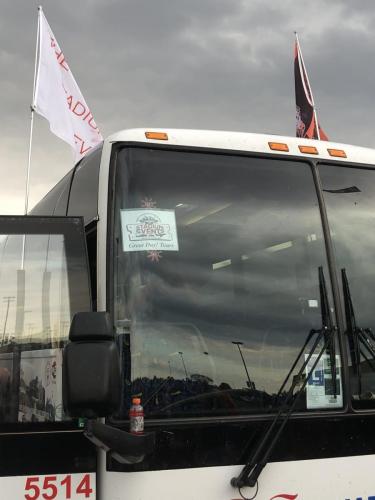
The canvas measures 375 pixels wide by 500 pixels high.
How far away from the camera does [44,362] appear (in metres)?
2.61

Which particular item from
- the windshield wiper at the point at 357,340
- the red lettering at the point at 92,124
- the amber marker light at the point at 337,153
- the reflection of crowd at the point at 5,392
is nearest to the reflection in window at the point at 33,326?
the reflection of crowd at the point at 5,392

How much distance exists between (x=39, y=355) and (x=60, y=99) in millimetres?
5759

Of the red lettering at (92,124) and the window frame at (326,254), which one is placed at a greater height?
the red lettering at (92,124)

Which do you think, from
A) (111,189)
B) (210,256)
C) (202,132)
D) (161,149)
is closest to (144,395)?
(210,256)

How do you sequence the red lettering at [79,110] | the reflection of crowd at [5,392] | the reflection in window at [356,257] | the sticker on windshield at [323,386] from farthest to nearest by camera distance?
the red lettering at [79,110]
the reflection in window at [356,257]
the sticker on windshield at [323,386]
the reflection of crowd at [5,392]

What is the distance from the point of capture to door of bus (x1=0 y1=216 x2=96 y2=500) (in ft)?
7.96

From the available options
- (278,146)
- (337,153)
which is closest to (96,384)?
(278,146)

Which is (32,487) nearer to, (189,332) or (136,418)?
(136,418)

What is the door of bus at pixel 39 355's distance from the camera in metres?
2.43

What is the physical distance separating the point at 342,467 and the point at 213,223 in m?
1.26

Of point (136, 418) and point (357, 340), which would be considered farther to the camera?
point (357, 340)

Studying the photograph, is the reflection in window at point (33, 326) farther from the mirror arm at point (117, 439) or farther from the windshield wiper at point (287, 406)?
the windshield wiper at point (287, 406)

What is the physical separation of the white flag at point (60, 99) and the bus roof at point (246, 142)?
4.73 m

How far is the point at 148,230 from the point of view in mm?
2748
